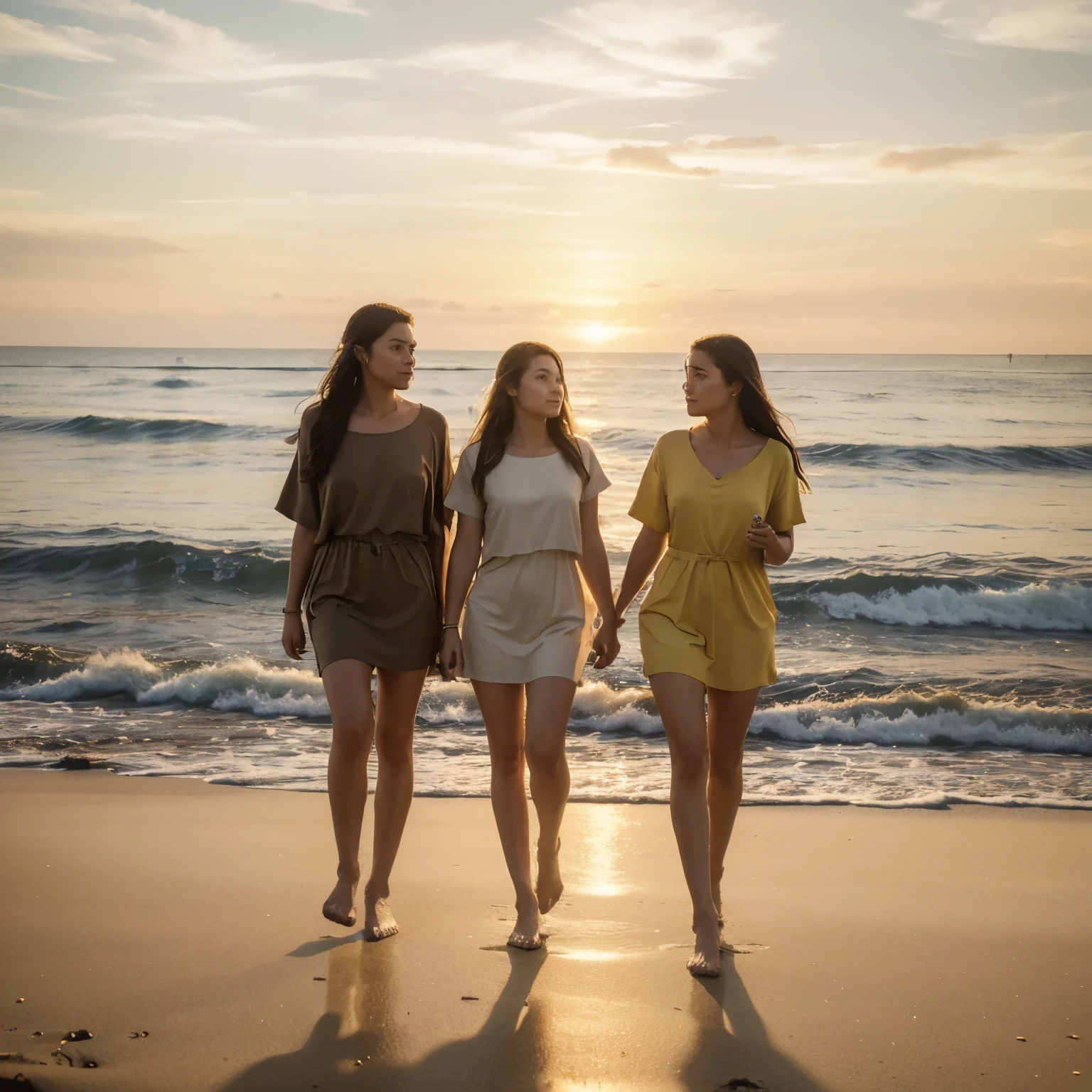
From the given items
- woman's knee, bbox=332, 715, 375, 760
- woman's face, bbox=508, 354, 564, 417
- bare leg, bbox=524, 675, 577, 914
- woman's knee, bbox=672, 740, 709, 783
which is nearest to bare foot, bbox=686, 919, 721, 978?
woman's knee, bbox=672, 740, 709, 783

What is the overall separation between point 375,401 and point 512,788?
Result: 4.49 ft

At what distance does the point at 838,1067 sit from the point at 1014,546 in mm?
12767

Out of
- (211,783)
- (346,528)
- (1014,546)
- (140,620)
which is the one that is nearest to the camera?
(346,528)

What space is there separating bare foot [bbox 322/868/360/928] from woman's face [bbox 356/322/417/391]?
1633 millimetres

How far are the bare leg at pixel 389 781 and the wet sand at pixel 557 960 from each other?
0.41 feet

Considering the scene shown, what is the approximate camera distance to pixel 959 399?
3806 centimetres

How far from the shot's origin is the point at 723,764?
3717mm

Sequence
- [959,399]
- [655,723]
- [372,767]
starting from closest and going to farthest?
[372,767]
[655,723]
[959,399]

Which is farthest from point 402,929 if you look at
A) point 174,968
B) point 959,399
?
point 959,399

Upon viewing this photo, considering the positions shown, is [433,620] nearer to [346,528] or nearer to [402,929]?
[346,528]

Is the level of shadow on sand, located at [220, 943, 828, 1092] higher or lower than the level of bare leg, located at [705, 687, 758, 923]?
lower

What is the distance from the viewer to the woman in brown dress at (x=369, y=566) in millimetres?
3691

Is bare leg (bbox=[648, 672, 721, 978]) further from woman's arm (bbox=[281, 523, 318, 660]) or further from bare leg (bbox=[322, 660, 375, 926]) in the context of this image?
woman's arm (bbox=[281, 523, 318, 660])

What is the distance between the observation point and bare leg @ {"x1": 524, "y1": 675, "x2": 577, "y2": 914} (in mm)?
3607
